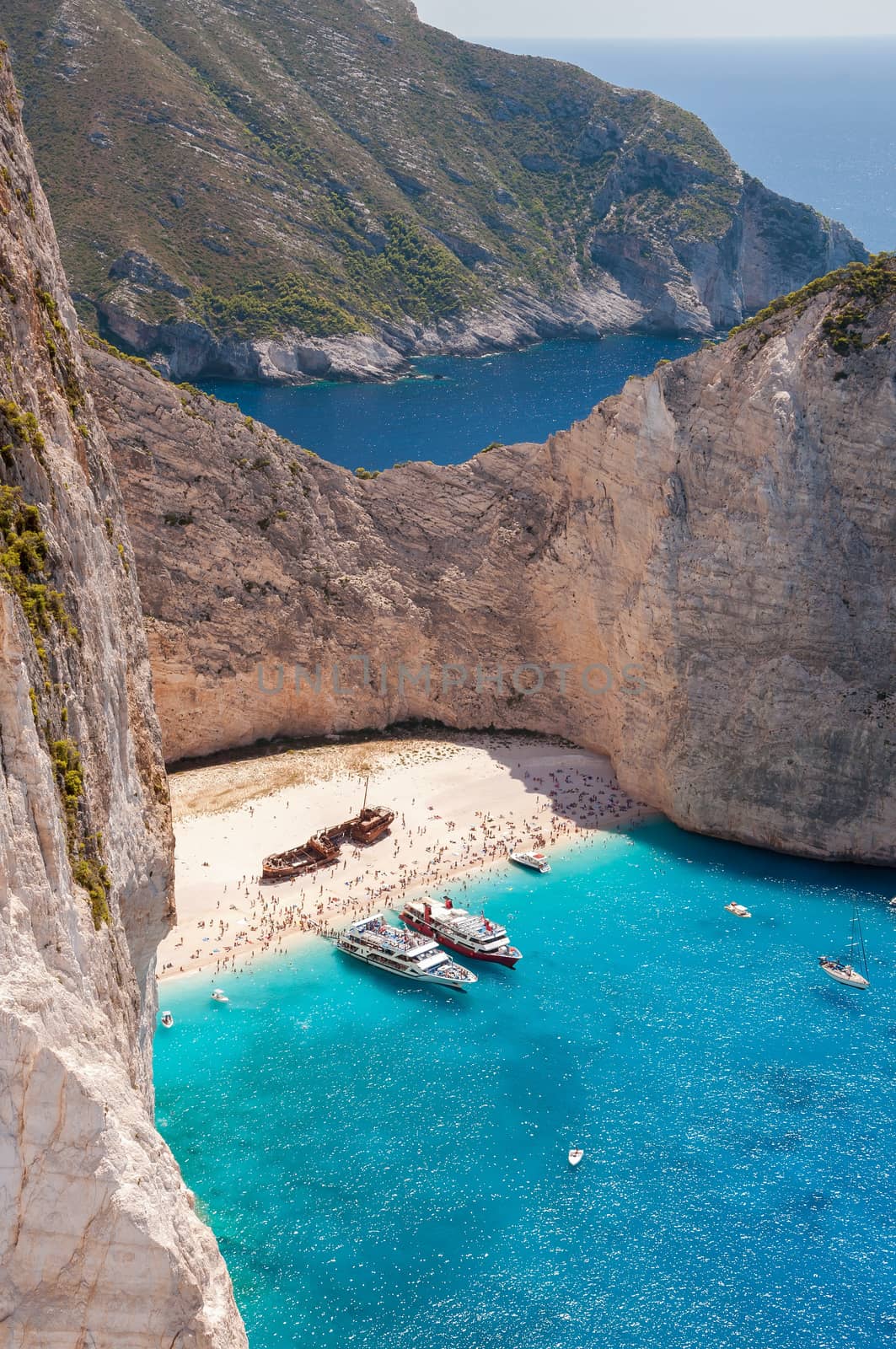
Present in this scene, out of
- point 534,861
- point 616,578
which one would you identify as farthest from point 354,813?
point 616,578

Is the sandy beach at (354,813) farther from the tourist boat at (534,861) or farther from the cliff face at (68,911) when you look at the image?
the cliff face at (68,911)

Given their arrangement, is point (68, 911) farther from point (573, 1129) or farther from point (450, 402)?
point (450, 402)

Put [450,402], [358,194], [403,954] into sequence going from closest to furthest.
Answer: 1. [403,954]
2. [450,402]
3. [358,194]

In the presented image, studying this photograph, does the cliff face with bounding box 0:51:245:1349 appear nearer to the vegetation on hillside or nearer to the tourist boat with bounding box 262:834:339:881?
the tourist boat with bounding box 262:834:339:881

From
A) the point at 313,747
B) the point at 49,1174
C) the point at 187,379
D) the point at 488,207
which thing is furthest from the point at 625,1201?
the point at 488,207

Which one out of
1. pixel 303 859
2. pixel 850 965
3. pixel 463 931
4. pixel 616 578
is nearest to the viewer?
pixel 850 965

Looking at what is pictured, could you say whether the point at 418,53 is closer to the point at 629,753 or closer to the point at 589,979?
the point at 629,753
